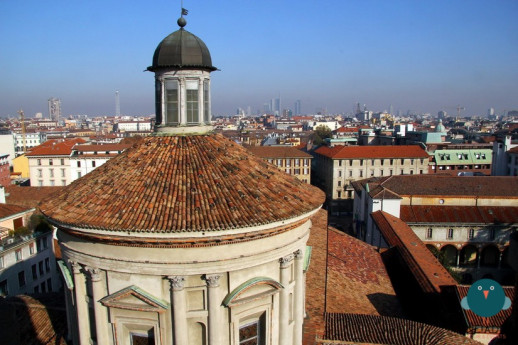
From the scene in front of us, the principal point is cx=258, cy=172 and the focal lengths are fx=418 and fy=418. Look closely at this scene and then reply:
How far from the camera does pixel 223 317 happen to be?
12.0 m

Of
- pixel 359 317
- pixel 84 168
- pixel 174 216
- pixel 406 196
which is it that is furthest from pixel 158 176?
pixel 84 168

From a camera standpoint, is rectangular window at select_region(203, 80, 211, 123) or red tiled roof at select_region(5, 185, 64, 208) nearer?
rectangular window at select_region(203, 80, 211, 123)

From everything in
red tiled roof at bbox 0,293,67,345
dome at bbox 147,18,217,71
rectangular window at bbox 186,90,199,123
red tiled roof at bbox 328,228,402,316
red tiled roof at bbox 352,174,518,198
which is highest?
dome at bbox 147,18,217,71

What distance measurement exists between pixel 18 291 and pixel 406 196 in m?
36.5

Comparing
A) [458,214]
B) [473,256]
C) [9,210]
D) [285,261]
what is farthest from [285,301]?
[473,256]

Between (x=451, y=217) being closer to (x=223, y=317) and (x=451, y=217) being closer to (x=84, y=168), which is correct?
(x=223, y=317)

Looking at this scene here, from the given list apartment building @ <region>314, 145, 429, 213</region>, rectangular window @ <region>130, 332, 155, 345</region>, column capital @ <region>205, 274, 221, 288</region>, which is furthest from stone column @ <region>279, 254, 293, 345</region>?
apartment building @ <region>314, 145, 429, 213</region>

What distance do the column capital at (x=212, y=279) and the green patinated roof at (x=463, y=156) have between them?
2760 inches

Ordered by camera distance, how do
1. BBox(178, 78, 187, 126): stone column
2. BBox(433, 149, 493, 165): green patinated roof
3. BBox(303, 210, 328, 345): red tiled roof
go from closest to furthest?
BBox(178, 78, 187, 126): stone column
BBox(303, 210, 328, 345): red tiled roof
BBox(433, 149, 493, 165): green patinated roof

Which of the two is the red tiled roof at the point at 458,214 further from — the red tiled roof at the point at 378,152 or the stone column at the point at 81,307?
the stone column at the point at 81,307

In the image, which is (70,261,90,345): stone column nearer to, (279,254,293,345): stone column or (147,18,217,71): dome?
(279,254,293,345): stone column

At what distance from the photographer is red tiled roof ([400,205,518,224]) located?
42000 millimetres

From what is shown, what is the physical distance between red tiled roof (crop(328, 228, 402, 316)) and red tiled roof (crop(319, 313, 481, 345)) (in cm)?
208

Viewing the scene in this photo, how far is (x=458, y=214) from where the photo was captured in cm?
4278
